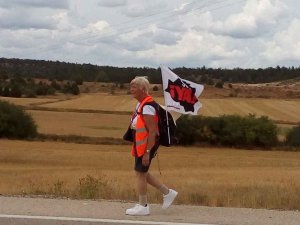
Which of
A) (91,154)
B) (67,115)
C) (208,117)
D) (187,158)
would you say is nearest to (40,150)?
(91,154)

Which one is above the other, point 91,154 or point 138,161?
point 138,161

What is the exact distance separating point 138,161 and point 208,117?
56390mm

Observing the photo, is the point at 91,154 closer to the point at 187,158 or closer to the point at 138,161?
the point at 187,158

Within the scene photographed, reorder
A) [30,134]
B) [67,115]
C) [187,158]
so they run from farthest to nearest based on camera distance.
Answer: [67,115], [30,134], [187,158]

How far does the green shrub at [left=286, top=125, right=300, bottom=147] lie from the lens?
58.9 meters

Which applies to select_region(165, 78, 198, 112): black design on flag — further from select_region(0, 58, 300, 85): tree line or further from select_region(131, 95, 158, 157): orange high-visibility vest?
select_region(0, 58, 300, 85): tree line

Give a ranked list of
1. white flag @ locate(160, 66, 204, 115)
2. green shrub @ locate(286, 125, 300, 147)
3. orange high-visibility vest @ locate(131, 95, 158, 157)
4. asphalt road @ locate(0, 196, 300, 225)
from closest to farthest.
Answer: asphalt road @ locate(0, 196, 300, 225), orange high-visibility vest @ locate(131, 95, 158, 157), white flag @ locate(160, 66, 204, 115), green shrub @ locate(286, 125, 300, 147)

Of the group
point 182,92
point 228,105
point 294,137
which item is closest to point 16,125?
point 294,137

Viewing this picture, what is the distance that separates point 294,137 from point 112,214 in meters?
53.8

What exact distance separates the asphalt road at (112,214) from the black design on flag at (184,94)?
1.33m

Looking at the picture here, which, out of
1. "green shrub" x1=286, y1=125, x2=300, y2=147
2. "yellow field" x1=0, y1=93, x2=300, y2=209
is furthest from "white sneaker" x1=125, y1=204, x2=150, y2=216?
"green shrub" x1=286, y1=125, x2=300, y2=147

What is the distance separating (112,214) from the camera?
7.44 m

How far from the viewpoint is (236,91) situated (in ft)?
324

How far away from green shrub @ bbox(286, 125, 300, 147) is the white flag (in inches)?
2066
